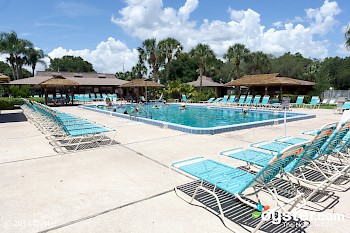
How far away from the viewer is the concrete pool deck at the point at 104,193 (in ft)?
9.33

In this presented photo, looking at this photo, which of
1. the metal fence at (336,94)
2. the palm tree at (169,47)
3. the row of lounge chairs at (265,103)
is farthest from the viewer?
the palm tree at (169,47)

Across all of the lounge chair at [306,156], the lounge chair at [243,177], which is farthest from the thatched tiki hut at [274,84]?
the lounge chair at [243,177]

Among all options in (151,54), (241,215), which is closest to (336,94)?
(151,54)

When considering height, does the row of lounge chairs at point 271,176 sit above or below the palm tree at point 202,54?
below

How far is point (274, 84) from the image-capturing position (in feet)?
72.9

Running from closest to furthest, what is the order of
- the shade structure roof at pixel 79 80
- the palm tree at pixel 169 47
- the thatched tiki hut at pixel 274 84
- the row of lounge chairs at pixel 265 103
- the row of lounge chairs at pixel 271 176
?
the row of lounge chairs at pixel 271 176
the row of lounge chairs at pixel 265 103
the thatched tiki hut at pixel 274 84
the shade structure roof at pixel 79 80
the palm tree at pixel 169 47

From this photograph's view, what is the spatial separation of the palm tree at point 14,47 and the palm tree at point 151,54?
21124 mm

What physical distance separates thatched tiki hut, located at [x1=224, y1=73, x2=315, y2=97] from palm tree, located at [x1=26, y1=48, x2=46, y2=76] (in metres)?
39.3

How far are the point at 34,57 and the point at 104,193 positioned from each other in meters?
52.3

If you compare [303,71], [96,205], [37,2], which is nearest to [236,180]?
[96,205]

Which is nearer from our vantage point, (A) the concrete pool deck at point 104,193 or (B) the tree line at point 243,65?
(A) the concrete pool deck at point 104,193

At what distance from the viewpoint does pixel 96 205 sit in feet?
10.9

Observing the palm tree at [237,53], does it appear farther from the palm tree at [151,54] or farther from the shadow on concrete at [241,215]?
the shadow on concrete at [241,215]

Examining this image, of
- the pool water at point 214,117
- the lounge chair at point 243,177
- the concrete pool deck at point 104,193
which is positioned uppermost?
the lounge chair at point 243,177
